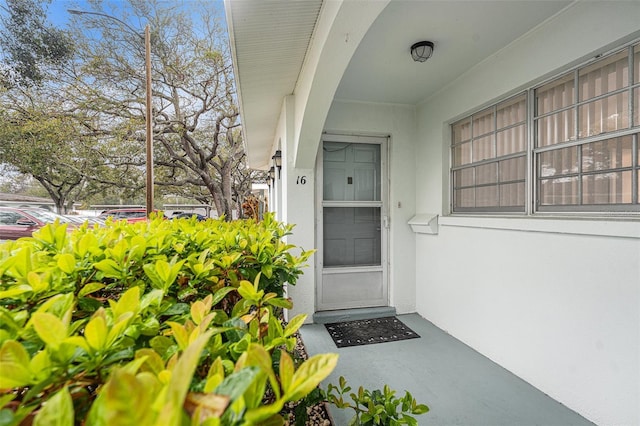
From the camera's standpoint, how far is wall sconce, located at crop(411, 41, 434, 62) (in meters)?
2.70

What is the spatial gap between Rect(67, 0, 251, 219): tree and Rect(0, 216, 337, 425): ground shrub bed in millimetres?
8288

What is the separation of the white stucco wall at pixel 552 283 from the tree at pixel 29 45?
11431 millimetres

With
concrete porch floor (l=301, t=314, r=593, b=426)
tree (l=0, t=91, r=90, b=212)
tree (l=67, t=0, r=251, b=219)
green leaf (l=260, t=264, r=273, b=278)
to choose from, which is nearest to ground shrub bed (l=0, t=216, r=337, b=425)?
green leaf (l=260, t=264, r=273, b=278)

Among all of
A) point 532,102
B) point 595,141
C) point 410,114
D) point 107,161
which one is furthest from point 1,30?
point 595,141

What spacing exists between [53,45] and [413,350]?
1267 centimetres

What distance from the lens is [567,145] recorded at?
2402 mm

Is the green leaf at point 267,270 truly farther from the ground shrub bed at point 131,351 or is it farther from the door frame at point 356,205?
the door frame at point 356,205

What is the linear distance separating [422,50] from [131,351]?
10.4 feet

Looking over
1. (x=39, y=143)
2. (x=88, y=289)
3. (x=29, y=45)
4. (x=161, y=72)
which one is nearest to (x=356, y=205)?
(x=88, y=289)

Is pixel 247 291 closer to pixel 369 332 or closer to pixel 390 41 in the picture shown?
pixel 390 41

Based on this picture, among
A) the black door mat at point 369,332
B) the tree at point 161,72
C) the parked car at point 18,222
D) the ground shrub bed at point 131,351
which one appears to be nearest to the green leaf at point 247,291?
the ground shrub bed at point 131,351

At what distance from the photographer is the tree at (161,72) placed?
8352 mm

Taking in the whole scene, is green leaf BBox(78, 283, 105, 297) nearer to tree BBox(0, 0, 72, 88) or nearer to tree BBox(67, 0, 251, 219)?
tree BBox(67, 0, 251, 219)

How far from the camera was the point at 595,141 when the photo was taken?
2.23 meters
